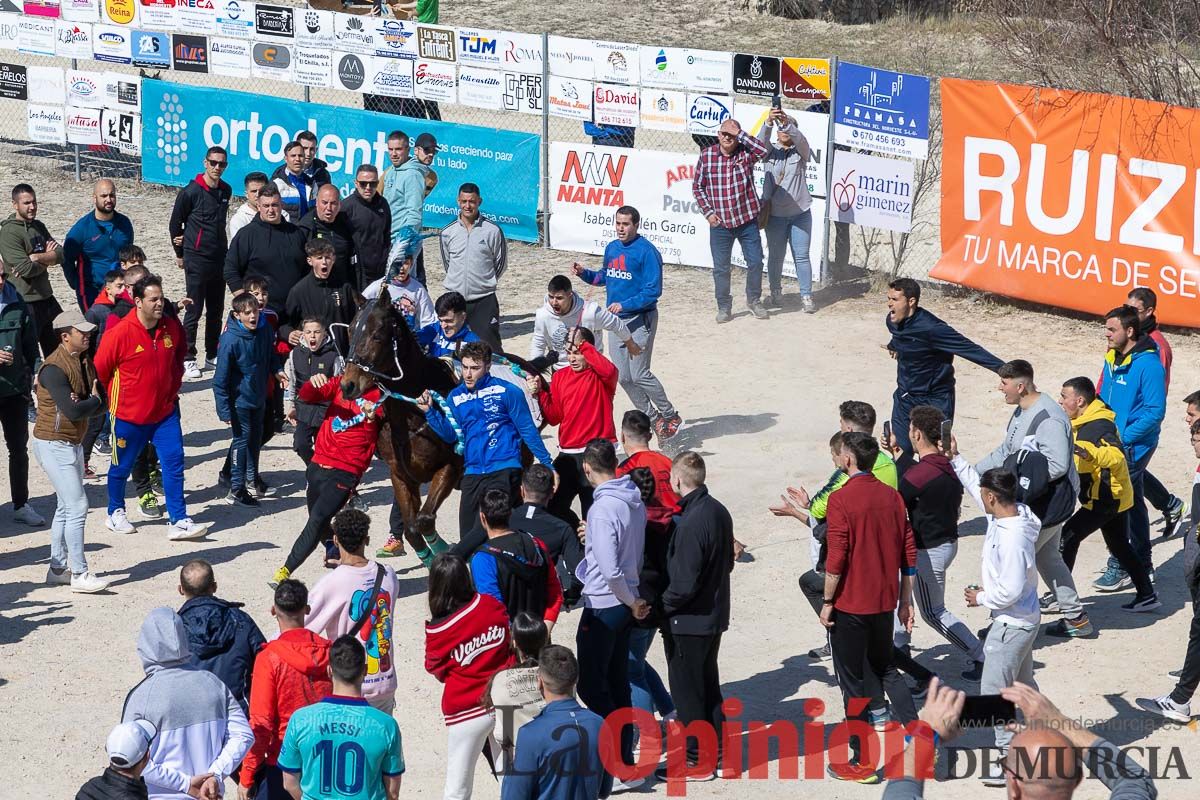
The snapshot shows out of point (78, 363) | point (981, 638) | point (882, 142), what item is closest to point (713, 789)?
point (981, 638)

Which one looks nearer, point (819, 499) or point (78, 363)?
point (819, 499)

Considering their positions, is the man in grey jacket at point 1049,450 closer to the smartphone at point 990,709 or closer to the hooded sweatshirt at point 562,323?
the hooded sweatshirt at point 562,323

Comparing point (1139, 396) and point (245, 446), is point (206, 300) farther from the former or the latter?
point (1139, 396)

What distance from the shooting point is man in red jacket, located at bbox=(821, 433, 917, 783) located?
726 cm

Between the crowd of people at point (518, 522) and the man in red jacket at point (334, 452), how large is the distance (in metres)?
0.02

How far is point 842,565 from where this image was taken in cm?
728

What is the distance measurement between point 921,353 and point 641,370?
104 inches

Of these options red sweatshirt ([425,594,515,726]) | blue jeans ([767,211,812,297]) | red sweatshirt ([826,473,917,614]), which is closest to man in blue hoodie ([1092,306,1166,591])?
red sweatshirt ([826,473,917,614])

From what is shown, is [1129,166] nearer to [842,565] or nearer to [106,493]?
[842,565]

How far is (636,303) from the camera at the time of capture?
1216cm

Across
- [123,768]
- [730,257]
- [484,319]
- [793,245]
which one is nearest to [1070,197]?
[793,245]

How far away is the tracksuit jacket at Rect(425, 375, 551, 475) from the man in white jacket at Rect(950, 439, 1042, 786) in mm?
2770

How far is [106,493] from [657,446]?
14.4 feet

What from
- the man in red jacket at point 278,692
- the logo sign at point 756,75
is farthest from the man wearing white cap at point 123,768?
the logo sign at point 756,75
